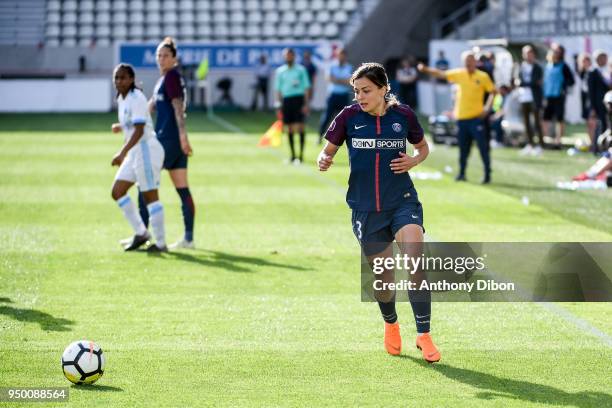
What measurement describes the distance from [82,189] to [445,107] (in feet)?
52.7

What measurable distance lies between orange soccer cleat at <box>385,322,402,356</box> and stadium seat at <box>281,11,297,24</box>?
125ft

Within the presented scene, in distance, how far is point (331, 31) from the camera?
44.5 metres

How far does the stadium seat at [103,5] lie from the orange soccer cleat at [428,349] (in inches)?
1563

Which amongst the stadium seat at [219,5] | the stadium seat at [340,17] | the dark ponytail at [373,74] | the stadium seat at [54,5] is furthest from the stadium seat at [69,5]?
the dark ponytail at [373,74]

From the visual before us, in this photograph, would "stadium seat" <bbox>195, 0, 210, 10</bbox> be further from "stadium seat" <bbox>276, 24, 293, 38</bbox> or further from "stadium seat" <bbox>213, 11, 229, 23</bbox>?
"stadium seat" <bbox>276, 24, 293, 38</bbox>

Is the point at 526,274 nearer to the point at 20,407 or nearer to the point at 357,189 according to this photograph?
the point at 357,189

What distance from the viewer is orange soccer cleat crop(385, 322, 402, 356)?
805cm

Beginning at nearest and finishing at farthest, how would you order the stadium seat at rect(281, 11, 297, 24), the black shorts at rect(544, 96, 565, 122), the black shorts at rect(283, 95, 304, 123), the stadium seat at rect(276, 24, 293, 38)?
the black shorts at rect(283, 95, 304, 123) < the black shorts at rect(544, 96, 565, 122) < the stadium seat at rect(276, 24, 293, 38) < the stadium seat at rect(281, 11, 297, 24)

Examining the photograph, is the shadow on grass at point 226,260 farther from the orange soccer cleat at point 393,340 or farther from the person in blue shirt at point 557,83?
the person in blue shirt at point 557,83

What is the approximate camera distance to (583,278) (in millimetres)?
11016

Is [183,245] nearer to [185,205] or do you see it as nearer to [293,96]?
[185,205]

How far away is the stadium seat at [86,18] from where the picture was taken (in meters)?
45.3

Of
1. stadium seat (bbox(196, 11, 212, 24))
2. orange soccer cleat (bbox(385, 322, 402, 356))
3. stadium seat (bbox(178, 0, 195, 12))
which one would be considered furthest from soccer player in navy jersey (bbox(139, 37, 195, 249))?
stadium seat (bbox(178, 0, 195, 12))

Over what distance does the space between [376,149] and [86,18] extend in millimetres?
39139
